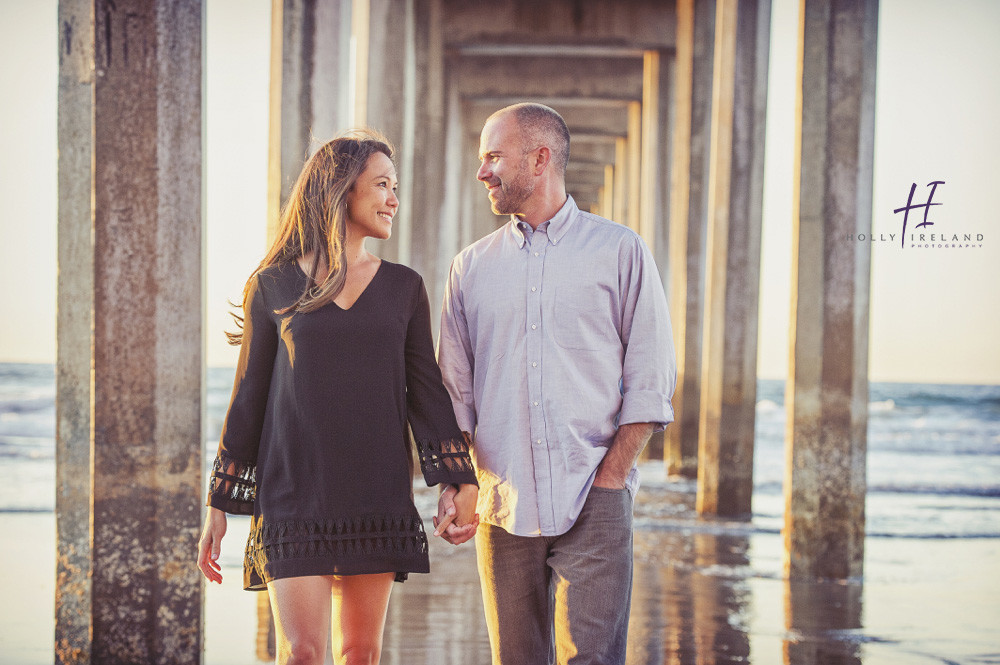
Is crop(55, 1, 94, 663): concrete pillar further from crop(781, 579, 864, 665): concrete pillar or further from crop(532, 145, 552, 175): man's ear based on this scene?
crop(781, 579, 864, 665): concrete pillar

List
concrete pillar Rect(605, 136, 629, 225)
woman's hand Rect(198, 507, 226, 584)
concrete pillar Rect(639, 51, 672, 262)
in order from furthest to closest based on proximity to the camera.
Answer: concrete pillar Rect(605, 136, 629, 225), concrete pillar Rect(639, 51, 672, 262), woman's hand Rect(198, 507, 226, 584)

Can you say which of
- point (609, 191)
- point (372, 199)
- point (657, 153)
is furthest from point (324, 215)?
point (609, 191)

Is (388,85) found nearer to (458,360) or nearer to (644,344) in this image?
(458,360)

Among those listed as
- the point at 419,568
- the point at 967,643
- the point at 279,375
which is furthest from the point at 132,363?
the point at 967,643

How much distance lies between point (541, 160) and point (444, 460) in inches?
35.0

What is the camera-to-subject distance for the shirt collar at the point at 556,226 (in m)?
3.04

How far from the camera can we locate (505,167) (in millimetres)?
3018

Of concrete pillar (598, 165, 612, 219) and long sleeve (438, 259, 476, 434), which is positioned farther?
concrete pillar (598, 165, 612, 219)

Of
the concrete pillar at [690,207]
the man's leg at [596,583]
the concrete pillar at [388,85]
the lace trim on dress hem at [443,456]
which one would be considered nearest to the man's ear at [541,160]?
the lace trim on dress hem at [443,456]

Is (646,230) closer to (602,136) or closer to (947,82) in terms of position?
(947,82)

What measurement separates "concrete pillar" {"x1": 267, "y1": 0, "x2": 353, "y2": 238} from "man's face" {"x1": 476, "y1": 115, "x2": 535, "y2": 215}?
4.88m

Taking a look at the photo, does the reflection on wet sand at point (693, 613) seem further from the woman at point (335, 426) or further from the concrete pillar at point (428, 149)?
the concrete pillar at point (428, 149)

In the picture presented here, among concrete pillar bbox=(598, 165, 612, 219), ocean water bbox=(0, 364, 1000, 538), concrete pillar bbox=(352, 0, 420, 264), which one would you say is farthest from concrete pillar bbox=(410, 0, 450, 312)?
concrete pillar bbox=(598, 165, 612, 219)

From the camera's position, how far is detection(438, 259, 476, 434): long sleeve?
120 inches
